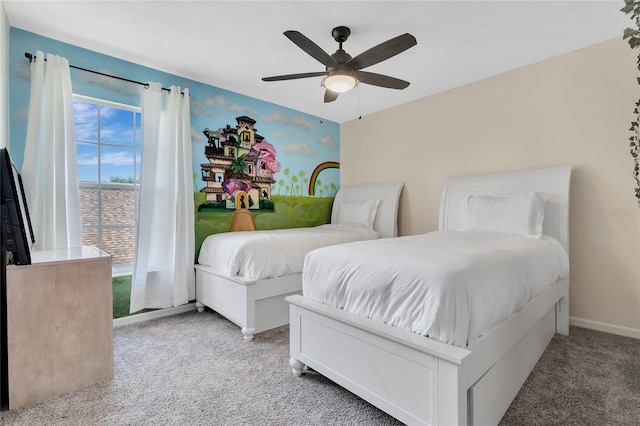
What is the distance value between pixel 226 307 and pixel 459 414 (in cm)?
209

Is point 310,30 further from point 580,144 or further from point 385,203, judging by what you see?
point 580,144

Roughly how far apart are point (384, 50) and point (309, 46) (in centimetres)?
51

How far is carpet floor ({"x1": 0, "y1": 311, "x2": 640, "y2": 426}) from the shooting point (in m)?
1.53

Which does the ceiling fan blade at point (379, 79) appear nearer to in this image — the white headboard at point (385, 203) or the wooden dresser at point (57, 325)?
the white headboard at point (385, 203)

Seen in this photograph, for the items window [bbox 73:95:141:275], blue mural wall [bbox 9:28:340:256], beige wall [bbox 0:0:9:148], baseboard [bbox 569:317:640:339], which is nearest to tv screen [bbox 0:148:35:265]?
beige wall [bbox 0:0:9:148]

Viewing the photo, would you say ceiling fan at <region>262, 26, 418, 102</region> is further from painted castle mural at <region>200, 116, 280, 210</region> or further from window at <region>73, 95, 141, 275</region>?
window at <region>73, 95, 141, 275</region>

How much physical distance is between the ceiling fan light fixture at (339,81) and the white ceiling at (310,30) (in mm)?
396

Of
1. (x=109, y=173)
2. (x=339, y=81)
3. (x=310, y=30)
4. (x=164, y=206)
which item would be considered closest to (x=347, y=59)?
(x=339, y=81)

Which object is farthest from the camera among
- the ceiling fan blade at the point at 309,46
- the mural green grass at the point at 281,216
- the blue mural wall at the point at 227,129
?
the mural green grass at the point at 281,216

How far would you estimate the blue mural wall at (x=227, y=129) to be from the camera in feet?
7.84

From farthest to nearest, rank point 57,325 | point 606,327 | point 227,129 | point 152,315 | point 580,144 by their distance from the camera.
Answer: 1. point 227,129
2. point 152,315
3. point 580,144
4. point 606,327
5. point 57,325

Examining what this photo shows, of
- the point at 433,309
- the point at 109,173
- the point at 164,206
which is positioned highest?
the point at 109,173

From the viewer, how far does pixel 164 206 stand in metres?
2.97

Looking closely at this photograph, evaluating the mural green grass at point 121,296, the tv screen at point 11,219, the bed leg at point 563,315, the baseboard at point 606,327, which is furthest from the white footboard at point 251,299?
the baseboard at point 606,327
